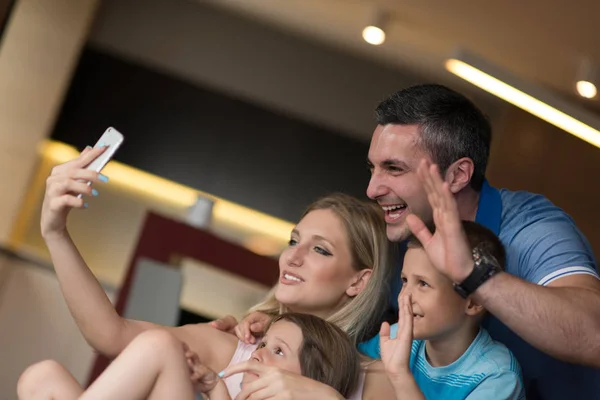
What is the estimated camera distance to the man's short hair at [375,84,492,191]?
1640mm

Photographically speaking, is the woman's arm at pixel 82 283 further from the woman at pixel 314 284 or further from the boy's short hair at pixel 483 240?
the boy's short hair at pixel 483 240

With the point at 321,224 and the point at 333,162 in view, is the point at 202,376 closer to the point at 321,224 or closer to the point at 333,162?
the point at 321,224

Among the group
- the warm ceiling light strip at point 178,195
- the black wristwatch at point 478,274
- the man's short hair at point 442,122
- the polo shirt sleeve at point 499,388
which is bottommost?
the polo shirt sleeve at point 499,388

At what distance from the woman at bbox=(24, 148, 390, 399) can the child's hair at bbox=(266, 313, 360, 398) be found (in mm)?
60

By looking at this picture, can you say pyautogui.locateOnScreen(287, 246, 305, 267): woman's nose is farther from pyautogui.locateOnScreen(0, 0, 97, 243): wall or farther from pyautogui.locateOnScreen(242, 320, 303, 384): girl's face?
pyautogui.locateOnScreen(0, 0, 97, 243): wall

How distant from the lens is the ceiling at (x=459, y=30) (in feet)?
11.1

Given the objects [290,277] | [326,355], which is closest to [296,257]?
[290,277]

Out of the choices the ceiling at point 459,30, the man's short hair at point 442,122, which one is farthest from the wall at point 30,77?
the man's short hair at point 442,122

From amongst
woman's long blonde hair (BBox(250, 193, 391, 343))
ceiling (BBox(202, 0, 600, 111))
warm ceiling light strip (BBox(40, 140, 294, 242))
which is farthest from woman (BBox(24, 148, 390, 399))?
warm ceiling light strip (BBox(40, 140, 294, 242))

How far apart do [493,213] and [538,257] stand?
17cm

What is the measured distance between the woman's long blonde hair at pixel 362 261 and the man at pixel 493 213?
0.05 metres

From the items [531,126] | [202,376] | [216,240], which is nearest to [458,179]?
[202,376]

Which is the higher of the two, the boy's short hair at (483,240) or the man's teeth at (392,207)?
the man's teeth at (392,207)

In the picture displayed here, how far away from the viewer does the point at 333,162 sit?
4090mm
